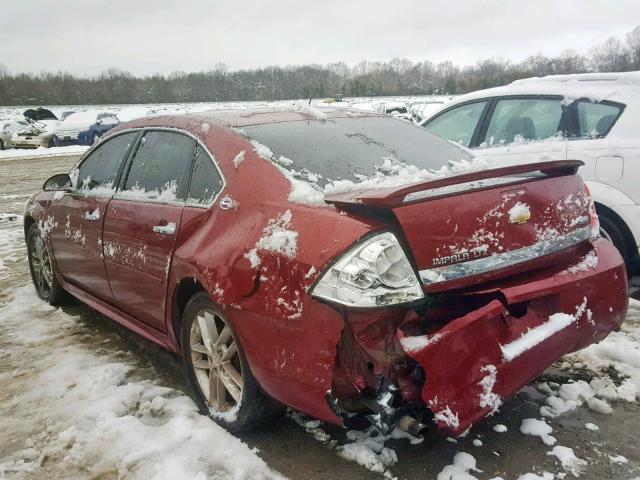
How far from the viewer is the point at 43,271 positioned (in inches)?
191

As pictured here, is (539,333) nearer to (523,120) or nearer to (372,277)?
(372,277)

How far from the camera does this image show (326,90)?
86.9 m

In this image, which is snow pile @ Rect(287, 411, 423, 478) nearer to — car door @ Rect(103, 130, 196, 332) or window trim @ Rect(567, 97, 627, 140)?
car door @ Rect(103, 130, 196, 332)

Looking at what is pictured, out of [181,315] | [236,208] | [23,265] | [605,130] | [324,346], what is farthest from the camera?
[23,265]

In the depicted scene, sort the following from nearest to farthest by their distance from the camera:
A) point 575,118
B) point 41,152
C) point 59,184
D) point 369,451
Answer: point 369,451 → point 59,184 → point 575,118 → point 41,152

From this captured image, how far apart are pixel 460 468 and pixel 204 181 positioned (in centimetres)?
183

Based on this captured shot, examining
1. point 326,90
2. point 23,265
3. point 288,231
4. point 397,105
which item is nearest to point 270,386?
point 288,231

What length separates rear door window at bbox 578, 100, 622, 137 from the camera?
4414mm

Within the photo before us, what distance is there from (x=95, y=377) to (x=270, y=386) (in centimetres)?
150

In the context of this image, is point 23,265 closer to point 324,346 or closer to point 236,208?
point 236,208

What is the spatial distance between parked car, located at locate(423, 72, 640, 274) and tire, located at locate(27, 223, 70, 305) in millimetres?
3877

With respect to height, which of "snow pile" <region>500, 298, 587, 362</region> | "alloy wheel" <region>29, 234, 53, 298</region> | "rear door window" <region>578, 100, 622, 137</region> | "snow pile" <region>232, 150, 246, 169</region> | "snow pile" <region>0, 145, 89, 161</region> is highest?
"rear door window" <region>578, 100, 622, 137</region>

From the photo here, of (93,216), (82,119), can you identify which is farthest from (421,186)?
(82,119)

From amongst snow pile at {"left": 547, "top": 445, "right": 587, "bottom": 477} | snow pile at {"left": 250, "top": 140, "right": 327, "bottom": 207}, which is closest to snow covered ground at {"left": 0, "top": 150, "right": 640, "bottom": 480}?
snow pile at {"left": 547, "top": 445, "right": 587, "bottom": 477}
